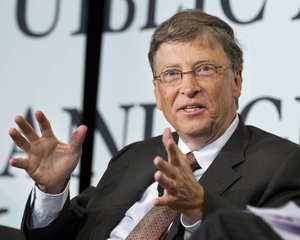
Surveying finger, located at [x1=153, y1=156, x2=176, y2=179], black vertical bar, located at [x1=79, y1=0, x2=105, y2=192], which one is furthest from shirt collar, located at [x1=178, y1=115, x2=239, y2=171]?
black vertical bar, located at [x1=79, y1=0, x2=105, y2=192]

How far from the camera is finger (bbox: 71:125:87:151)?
7.34 feet

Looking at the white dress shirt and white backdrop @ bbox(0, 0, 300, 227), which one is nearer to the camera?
the white dress shirt

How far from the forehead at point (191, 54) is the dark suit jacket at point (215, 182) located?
0.25 meters

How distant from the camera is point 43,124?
2221 mm

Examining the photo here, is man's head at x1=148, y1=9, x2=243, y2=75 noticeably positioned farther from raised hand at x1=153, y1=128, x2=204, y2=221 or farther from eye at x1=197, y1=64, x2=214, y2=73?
raised hand at x1=153, y1=128, x2=204, y2=221

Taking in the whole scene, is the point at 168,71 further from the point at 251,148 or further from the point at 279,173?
the point at 279,173

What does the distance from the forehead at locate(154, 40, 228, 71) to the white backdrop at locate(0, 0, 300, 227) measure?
0.71 m

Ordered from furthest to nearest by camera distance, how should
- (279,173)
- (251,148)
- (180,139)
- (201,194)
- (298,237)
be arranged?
(180,139)
(251,148)
(279,173)
(201,194)
(298,237)

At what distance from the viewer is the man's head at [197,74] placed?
7.85 feet

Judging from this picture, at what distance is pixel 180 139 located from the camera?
254 cm

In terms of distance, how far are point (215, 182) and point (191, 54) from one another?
46 centimetres

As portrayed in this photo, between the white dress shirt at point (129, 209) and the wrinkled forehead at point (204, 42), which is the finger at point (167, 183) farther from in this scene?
the wrinkled forehead at point (204, 42)

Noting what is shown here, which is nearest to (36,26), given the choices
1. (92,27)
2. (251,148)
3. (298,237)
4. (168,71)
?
(92,27)

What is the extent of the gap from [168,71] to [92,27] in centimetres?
138
